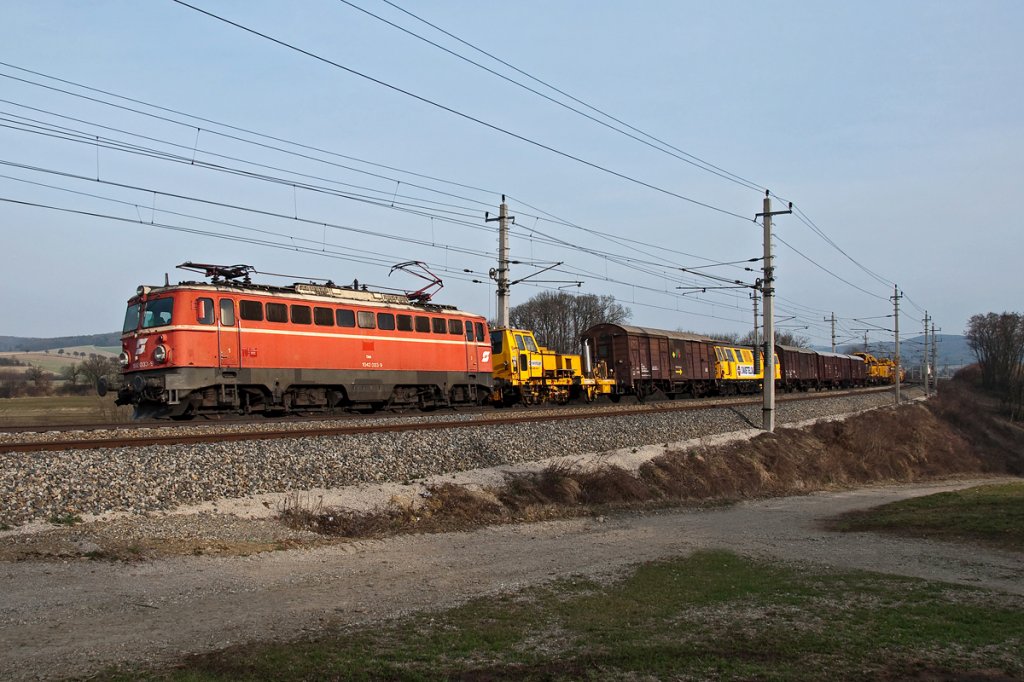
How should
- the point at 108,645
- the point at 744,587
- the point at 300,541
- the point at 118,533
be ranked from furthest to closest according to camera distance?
the point at 300,541
the point at 118,533
the point at 744,587
the point at 108,645

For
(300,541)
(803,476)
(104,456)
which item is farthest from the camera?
(803,476)

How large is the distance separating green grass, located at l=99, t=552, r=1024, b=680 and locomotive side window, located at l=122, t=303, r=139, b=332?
49.6 ft

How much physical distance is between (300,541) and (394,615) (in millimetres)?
3852

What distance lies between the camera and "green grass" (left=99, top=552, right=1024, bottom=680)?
585cm

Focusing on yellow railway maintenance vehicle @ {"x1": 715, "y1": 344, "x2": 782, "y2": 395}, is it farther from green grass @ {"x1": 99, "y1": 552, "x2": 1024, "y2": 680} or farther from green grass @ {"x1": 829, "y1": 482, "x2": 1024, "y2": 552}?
green grass @ {"x1": 99, "y1": 552, "x2": 1024, "y2": 680}

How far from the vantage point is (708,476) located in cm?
2256

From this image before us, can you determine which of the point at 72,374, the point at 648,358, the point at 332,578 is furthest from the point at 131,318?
the point at 72,374

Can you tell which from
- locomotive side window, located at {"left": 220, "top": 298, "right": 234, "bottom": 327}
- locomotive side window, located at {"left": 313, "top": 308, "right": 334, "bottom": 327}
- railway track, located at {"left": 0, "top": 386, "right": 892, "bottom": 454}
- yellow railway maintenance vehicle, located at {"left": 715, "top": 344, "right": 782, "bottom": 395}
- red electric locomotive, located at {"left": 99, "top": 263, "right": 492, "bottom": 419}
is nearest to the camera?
railway track, located at {"left": 0, "top": 386, "right": 892, "bottom": 454}

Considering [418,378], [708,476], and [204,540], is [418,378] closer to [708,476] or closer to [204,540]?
[708,476]

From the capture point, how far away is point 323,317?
22.0 metres

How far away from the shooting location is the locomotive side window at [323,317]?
2180 cm

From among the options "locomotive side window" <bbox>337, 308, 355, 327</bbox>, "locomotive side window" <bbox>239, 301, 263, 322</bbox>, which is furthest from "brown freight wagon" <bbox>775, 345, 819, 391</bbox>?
"locomotive side window" <bbox>239, 301, 263, 322</bbox>

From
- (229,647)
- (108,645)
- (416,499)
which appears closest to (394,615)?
(229,647)

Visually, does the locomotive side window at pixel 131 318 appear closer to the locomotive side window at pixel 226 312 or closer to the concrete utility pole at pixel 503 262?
the locomotive side window at pixel 226 312
